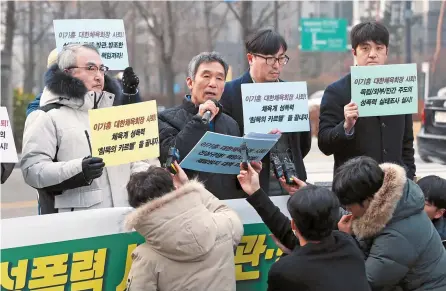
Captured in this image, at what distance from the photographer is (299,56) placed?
2191 cm

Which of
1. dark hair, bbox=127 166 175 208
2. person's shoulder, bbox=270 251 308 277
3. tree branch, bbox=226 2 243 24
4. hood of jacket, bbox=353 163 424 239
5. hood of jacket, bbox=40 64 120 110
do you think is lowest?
person's shoulder, bbox=270 251 308 277

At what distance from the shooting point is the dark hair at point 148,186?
2.85 m

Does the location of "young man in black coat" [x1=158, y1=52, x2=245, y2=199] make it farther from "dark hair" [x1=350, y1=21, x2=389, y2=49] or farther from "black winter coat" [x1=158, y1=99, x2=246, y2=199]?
"dark hair" [x1=350, y1=21, x2=389, y2=49]

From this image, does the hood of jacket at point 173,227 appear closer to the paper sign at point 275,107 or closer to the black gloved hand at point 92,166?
the black gloved hand at point 92,166

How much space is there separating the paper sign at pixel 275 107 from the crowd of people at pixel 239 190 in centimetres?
15

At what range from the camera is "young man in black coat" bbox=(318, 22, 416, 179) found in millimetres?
3998

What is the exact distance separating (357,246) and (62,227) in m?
1.13

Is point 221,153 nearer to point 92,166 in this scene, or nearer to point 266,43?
point 92,166

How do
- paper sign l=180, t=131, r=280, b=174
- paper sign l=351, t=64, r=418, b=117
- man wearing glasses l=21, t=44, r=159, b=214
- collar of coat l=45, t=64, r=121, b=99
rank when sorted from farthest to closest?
1. paper sign l=351, t=64, r=418, b=117
2. collar of coat l=45, t=64, r=121, b=99
3. man wearing glasses l=21, t=44, r=159, b=214
4. paper sign l=180, t=131, r=280, b=174

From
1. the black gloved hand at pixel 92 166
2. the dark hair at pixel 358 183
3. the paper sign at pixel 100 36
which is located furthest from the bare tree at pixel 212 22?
the dark hair at pixel 358 183

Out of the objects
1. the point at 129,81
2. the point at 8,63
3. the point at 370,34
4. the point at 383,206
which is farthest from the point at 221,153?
the point at 8,63

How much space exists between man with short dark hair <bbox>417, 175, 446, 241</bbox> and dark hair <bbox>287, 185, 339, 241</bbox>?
2.79 feet

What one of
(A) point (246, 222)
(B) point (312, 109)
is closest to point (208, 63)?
(A) point (246, 222)

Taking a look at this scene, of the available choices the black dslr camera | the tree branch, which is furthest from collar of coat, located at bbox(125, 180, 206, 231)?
the tree branch
